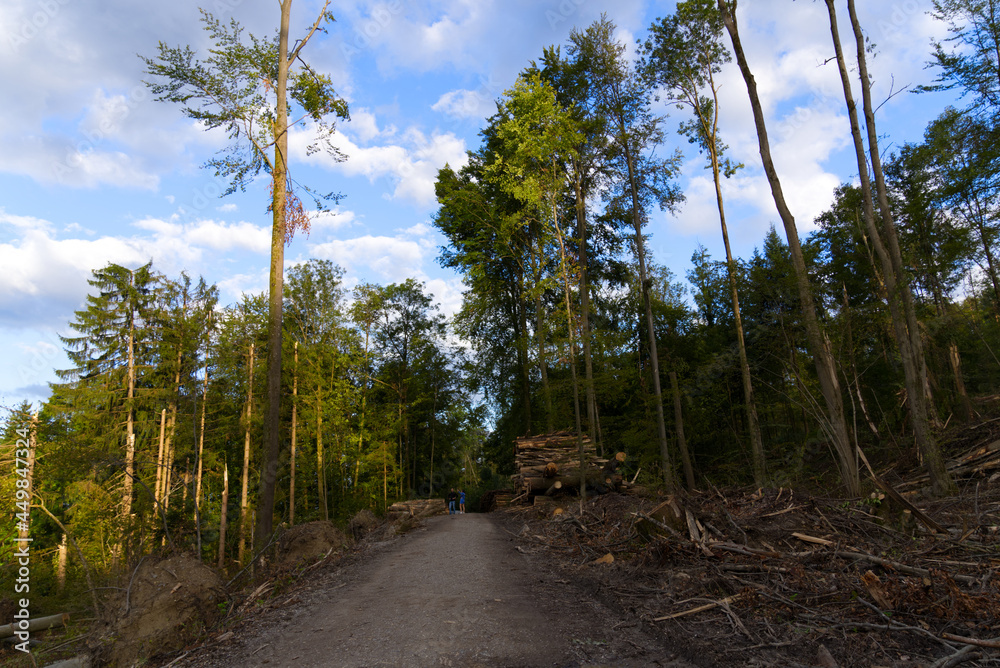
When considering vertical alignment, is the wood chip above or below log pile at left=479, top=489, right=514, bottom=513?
above

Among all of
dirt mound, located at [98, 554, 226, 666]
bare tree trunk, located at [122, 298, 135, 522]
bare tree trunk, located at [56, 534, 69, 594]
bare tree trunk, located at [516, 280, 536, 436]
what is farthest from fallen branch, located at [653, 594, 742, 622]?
bare tree trunk, located at [56, 534, 69, 594]

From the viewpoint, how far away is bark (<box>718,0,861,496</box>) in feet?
25.4

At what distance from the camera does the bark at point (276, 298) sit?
10125 millimetres

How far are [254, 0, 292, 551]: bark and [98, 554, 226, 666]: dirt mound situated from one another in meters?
3.91

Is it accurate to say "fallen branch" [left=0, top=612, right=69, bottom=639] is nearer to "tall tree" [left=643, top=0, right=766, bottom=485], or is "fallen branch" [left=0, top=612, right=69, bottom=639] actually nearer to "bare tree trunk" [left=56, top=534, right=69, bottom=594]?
"bare tree trunk" [left=56, top=534, right=69, bottom=594]

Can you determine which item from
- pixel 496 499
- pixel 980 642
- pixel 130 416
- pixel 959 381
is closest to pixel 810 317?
pixel 980 642

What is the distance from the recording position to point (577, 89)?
2045cm

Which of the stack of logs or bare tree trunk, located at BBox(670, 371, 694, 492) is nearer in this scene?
the stack of logs

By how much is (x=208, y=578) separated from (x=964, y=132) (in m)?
22.9

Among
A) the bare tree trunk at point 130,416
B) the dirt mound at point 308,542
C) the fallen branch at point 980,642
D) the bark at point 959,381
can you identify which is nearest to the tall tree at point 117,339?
the bare tree trunk at point 130,416

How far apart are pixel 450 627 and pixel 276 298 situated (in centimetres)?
890

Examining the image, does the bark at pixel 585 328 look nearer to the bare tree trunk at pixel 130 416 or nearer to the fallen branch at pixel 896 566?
the fallen branch at pixel 896 566

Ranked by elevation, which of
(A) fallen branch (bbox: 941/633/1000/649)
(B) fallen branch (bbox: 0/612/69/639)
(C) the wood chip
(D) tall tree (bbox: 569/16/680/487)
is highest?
(D) tall tree (bbox: 569/16/680/487)

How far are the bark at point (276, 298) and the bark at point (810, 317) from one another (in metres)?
10.3
